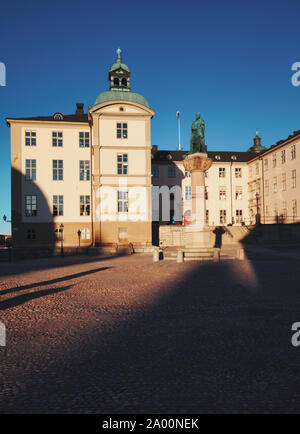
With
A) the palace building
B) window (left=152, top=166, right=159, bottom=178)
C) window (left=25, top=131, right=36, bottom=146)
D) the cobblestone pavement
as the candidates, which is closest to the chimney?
the palace building

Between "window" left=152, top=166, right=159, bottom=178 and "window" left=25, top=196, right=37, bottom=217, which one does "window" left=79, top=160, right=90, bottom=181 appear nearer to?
"window" left=25, top=196, right=37, bottom=217

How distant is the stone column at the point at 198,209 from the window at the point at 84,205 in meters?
20.5

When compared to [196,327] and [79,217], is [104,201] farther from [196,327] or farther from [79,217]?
[196,327]

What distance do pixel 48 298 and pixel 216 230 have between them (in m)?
38.0

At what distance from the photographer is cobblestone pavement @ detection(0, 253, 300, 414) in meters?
3.71

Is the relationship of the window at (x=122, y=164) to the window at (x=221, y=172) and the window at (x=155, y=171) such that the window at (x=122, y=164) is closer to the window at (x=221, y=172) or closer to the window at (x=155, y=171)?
the window at (x=155, y=171)

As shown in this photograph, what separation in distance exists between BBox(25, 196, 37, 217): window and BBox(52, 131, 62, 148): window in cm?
746

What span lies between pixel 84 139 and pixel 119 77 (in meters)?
9.79

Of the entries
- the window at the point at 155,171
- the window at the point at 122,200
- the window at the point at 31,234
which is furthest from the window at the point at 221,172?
the window at the point at 31,234

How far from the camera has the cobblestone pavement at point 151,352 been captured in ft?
12.2

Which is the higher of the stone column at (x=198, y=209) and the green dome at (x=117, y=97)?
the green dome at (x=117, y=97)

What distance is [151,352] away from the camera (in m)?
5.20

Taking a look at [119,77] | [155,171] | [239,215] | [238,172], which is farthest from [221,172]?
[119,77]

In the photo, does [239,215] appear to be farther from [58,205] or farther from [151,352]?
[151,352]
